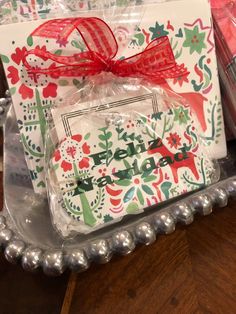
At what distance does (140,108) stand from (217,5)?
187 mm

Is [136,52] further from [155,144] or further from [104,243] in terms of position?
[104,243]

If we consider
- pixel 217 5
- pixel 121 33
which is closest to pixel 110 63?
pixel 121 33

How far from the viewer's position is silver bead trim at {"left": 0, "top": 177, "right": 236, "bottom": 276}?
15.1 inches

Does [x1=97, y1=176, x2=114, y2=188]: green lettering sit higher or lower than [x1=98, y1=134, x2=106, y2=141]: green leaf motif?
lower

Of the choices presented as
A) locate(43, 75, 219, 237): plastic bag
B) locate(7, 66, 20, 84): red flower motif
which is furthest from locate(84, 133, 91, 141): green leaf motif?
locate(7, 66, 20, 84): red flower motif

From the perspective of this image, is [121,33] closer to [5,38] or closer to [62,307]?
[5,38]

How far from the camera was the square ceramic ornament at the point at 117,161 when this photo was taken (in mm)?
417

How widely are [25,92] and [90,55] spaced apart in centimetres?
9

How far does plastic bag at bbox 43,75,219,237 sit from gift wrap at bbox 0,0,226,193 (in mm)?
23

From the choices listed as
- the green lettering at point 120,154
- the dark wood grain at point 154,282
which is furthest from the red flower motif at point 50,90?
the dark wood grain at point 154,282

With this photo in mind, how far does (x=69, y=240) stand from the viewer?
16.6 inches

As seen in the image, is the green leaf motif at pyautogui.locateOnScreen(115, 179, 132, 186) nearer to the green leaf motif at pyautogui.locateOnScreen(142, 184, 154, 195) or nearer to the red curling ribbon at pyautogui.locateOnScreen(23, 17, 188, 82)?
the green leaf motif at pyautogui.locateOnScreen(142, 184, 154, 195)

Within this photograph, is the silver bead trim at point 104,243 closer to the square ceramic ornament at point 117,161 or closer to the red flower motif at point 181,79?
the square ceramic ornament at point 117,161

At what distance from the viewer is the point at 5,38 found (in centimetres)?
42
